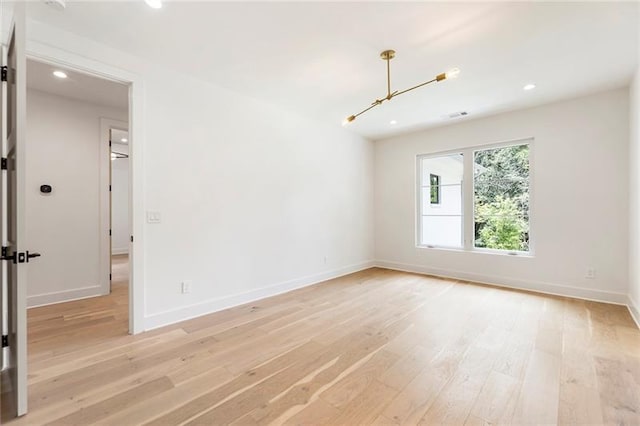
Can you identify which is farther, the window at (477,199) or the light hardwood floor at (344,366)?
the window at (477,199)

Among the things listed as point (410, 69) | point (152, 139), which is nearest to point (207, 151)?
point (152, 139)

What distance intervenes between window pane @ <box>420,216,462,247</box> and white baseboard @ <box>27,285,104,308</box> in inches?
221

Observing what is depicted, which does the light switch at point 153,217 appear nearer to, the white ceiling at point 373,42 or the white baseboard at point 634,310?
the white ceiling at point 373,42

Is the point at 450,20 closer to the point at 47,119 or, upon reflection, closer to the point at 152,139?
the point at 152,139

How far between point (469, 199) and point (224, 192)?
411 cm

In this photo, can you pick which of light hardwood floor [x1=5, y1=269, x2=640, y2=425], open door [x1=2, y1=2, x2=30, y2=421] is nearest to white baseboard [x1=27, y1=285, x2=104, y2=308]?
light hardwood floor [x1=5, y1=269, x2=640, y2=425]

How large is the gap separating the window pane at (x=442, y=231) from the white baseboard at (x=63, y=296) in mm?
5625

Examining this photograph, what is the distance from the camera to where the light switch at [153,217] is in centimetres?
291

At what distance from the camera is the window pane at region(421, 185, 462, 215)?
5148 mm

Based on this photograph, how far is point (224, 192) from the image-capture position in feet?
11.6

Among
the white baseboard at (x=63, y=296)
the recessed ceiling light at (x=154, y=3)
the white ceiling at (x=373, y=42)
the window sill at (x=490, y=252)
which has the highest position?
the white ceiling at (x=373, y=42)

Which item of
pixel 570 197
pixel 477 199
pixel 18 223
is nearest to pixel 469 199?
pixel 477 199

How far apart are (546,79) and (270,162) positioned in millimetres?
3631

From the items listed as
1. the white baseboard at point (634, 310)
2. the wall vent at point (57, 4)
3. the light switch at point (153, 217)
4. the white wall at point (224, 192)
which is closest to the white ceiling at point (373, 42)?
the wall vent at point (57, 4)
